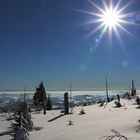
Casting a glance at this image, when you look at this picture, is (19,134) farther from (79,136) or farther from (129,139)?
(129,139)

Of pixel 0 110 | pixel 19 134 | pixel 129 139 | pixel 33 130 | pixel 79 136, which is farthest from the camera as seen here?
pixel 0 110


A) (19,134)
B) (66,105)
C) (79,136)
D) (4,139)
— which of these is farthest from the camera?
→ (66,105)

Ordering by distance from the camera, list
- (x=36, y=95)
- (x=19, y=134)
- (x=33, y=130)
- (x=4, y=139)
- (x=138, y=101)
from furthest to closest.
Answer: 1. (x=36, y=95)
2. (x=138, y=101)
3. (x=33, y=130)
4. (x=4, y=139)
5. (x=19, y=134)

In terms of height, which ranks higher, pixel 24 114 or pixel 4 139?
pixel 24 114

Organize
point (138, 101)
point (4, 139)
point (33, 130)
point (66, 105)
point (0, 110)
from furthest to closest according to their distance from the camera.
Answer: point (138, 101), point (0, 110), point (66, 105), point (33, 130), point (4, 139)

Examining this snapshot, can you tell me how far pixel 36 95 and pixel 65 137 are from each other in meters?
48.9

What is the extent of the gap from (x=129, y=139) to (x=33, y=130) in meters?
5.71

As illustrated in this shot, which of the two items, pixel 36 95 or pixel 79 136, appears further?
pixel 36 95

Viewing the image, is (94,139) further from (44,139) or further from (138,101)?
(138,101)

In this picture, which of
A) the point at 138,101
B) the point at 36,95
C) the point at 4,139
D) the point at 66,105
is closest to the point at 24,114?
the point at 4,139

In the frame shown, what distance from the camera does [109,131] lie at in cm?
1077

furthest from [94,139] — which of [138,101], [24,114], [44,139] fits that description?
[138,101]

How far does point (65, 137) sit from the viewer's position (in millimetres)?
10586

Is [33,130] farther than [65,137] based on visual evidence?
Yes
